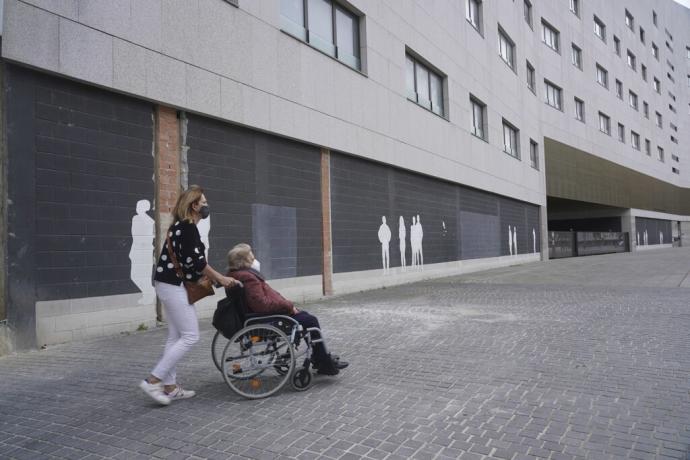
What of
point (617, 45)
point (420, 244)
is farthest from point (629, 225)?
point (420, 244)

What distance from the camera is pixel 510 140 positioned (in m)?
25.3

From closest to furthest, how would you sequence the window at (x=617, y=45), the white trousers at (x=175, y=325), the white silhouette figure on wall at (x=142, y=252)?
1. the white trousers at (x=175, y=325)
2. the white silhouette figure on wall at (x=142, y=252)
3. the window at (x=617, y=45)

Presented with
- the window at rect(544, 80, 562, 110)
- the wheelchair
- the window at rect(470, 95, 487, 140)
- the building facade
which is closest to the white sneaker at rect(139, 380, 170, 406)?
the wheelchair

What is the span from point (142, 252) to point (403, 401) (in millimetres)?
5176

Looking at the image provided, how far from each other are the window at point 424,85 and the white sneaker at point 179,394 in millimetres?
13239

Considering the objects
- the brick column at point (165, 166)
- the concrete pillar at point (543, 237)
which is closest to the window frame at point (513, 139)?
the concrete pillar at point (543, 237)

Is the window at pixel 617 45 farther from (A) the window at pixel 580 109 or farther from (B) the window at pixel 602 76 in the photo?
(A) the window at pixel 580 109

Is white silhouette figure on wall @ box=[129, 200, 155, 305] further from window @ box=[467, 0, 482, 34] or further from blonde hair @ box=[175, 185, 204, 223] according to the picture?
window @ box=[467, 0, 482, 34]

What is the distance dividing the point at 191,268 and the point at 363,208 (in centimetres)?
942

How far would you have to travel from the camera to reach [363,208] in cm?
1334

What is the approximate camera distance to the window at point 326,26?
11.1 metres

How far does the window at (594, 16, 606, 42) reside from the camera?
37.5 meters

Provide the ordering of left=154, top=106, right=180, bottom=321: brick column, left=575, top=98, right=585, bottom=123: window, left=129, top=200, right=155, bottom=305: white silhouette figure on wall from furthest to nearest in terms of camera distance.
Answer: left=575, top=98, right=585, bottom=123: window, left=154, top=106, right=180, bottom=321: brick column, left=129, top=200, right=155, bottom=305: white silhouette figure on wall

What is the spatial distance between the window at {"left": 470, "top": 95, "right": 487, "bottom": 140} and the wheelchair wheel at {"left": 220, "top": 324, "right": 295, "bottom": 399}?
58.4ft
